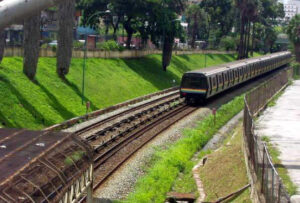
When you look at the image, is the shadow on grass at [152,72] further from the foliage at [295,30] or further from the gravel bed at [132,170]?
the foliage at [295,30]

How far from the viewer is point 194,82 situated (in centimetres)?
4162

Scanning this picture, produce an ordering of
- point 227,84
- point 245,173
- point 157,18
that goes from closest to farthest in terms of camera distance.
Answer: point 245,173
point 227,84
point 157,18

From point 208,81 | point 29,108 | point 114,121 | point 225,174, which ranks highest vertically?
point 208,81

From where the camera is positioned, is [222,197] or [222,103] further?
[222,103]

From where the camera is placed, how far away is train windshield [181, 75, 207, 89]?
41000 millimetres

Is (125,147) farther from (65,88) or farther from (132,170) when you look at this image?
(65,88)

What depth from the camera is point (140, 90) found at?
49.4 m

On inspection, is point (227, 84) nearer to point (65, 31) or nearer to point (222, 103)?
Answer: point (222, 103)

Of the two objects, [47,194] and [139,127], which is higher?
[47,194]

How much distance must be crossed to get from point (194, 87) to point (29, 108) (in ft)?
48.4

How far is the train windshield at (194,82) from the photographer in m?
41.0

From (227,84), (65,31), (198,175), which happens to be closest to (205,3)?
(227,84)

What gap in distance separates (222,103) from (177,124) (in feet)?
41.4

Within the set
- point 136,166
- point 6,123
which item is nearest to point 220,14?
point 6,123
